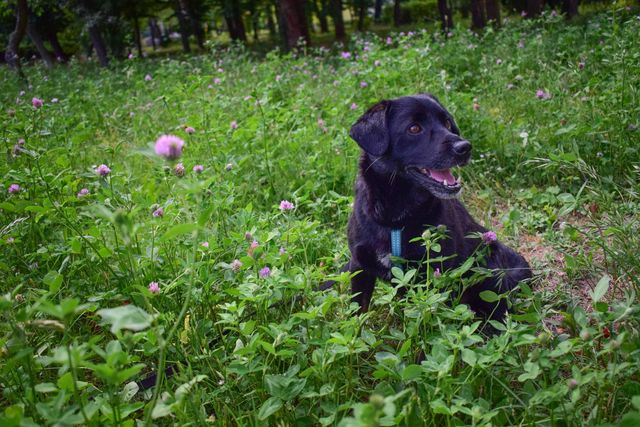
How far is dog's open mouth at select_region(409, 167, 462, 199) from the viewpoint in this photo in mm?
2613

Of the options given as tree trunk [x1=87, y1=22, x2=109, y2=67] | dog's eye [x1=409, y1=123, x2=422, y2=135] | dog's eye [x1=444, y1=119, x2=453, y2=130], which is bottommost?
dog's eye [x1=444, y1=119, x2=453, y2=130]

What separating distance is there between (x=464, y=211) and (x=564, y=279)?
2.52 ft

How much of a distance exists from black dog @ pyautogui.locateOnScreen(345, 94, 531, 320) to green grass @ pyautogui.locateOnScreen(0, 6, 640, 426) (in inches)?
7.3

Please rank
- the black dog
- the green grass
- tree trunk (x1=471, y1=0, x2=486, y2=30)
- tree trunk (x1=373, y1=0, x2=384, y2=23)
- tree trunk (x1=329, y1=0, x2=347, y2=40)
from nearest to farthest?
the green grass → the black dog → tree trunk (x1=471, y1=0, x2=486, y2=30) → tree trunk (x1=329, y1=0, x2=347, y2=40) → tree trunk (x1=373, y1=0, x2=384, y2=23)

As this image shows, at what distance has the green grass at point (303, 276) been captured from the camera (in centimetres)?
153

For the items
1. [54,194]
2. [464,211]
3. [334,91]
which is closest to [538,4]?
[334,91]

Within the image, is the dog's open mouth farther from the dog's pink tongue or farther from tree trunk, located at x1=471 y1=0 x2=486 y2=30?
tree trunk, located at x1=471 y1=0 x2=486 y2=30

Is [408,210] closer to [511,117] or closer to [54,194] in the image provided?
[54,194]

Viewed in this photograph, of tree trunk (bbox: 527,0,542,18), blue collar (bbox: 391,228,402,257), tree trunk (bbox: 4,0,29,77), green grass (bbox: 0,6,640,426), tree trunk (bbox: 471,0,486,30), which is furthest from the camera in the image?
tree trunk (bbox: 471,0,486,30)

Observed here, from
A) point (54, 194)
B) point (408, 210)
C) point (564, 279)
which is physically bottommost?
→ point (564, 279)

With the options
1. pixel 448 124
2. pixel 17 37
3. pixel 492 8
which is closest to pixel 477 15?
pixel 492 8

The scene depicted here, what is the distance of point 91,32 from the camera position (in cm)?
1528

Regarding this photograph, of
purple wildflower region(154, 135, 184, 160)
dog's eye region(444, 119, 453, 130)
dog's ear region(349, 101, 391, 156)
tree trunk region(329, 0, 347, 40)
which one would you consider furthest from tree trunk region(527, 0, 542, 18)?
purple wildflower region(154, 135, 184, 160)

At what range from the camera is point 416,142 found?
291 cm
